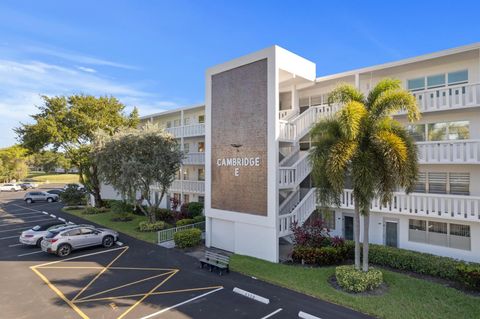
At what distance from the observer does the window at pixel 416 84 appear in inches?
671

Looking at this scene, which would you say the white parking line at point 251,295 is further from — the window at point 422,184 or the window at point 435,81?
the window at point 435,81

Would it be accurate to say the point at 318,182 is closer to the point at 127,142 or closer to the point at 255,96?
the point at 255,96

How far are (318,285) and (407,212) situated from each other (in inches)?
254

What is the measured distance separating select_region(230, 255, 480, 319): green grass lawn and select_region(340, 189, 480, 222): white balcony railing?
11.1 ft

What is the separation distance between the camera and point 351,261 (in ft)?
52.6

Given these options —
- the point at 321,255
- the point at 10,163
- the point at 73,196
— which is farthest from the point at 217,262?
the point at 10,163

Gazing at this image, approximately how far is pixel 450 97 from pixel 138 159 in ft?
65.6

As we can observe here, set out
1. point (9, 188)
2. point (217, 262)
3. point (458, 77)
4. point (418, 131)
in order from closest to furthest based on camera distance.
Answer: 1. point (217, 262)
2. point (458, 77)
3. point (418, 131)
4. point (9, 188)

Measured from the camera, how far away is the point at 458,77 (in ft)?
52.4

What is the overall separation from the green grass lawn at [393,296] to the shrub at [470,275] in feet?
2.30

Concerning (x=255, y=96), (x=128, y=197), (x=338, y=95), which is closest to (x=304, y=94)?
(x=255, y=96)

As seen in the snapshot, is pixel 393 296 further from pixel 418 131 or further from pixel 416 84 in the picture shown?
pixel 416 84

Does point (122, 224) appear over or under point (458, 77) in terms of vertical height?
under

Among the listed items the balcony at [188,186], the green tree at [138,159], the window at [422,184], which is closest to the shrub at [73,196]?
the balcony at [188,186]
